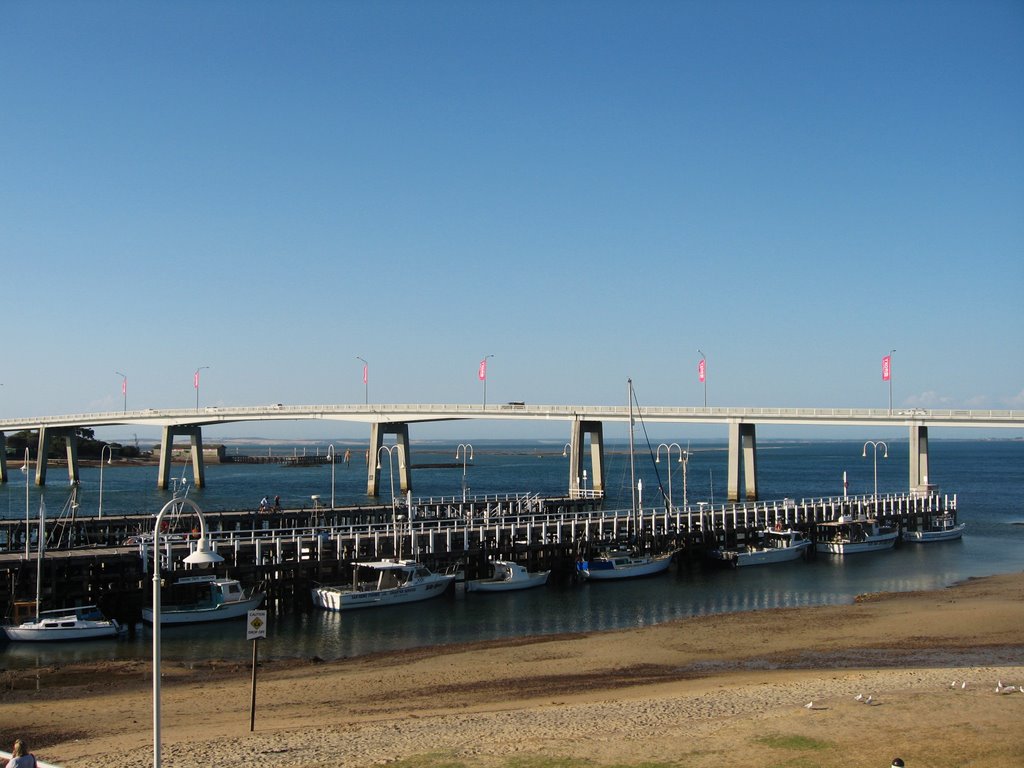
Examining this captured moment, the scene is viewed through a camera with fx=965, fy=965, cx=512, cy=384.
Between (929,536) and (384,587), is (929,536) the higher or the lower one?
the lower one

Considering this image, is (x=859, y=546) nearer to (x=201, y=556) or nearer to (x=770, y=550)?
(x=770, y=550)

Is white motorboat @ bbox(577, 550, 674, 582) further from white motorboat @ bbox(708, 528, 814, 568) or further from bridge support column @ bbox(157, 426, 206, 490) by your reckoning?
bridge support column @ bbox(157, 426, 206, 490)

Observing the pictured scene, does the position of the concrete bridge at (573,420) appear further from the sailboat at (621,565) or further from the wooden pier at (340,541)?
the sailboat at (621,565)

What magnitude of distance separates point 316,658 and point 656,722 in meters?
14.8

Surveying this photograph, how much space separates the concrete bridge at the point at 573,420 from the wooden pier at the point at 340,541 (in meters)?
10.9

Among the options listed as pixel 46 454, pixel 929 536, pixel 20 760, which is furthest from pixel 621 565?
pixel 46 454

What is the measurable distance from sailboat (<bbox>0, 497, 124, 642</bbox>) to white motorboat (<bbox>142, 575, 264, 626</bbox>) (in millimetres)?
2106

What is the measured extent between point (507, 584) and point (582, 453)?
49238 mm

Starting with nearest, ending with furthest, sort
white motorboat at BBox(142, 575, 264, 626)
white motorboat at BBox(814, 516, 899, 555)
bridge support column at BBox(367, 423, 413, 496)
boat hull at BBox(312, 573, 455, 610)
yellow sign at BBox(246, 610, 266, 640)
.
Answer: yellow sign at BBox(246, 610, 266, 640)
white motorboat at BBox(142, 575, 264, 626)
boat hull at BBox(312, 573, 455, 610)
white motorboat at BBox(814, 516, 899, 555)
bridge support column at BBox(367, 423, 413, 496)

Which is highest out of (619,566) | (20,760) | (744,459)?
(744,459)

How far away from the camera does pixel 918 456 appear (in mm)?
83438

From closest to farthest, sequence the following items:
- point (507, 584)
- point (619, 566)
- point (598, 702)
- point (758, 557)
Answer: point (598, 702) < point (507, 584) < point (619, 566) < point (758, 557)

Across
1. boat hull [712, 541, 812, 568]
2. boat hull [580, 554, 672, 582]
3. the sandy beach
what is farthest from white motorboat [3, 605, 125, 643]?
boat hull [712, 541, 812, 568]

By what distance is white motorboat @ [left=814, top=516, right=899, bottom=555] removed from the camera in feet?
203
